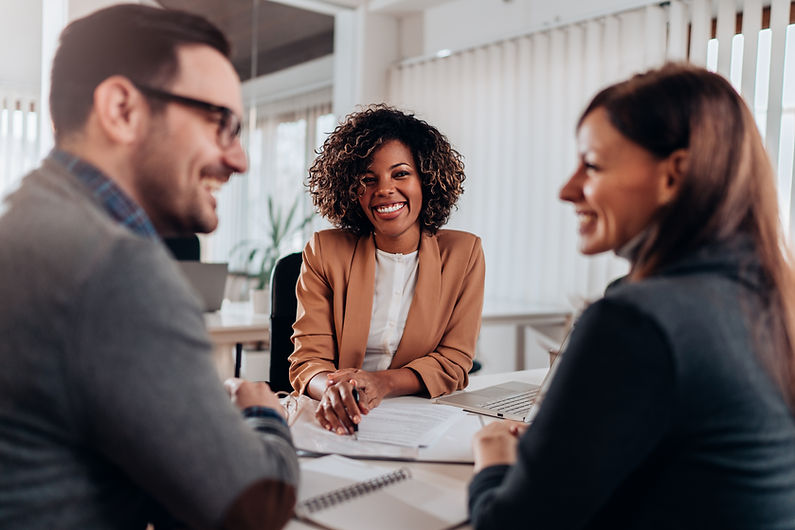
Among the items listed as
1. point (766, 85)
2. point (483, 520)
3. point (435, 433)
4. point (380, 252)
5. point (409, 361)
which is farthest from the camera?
point (766, 85)

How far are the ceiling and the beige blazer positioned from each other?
9.28 ft

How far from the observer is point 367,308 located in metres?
1.90

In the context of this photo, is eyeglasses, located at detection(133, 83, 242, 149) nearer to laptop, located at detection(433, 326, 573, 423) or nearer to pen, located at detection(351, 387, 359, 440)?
pen, located at detection(351, 387, 359, 440)

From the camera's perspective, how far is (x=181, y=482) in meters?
0.73

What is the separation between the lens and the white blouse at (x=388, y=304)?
1.92 metres

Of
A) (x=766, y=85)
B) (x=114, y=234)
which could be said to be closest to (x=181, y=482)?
(x=114, y=234)

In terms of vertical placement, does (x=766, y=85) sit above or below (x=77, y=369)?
above

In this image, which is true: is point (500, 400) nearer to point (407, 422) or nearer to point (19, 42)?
point (407, 422)

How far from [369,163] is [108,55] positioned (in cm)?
118

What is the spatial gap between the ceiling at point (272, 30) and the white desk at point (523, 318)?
89.6 inches

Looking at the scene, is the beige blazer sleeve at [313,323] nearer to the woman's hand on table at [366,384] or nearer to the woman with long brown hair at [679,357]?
the woman's hand on table at [366,384]

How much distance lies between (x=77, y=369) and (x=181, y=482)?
0.55 feet

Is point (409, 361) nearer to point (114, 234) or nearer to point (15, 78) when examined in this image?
point (114, 234)

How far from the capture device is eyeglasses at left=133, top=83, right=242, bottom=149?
878mm
